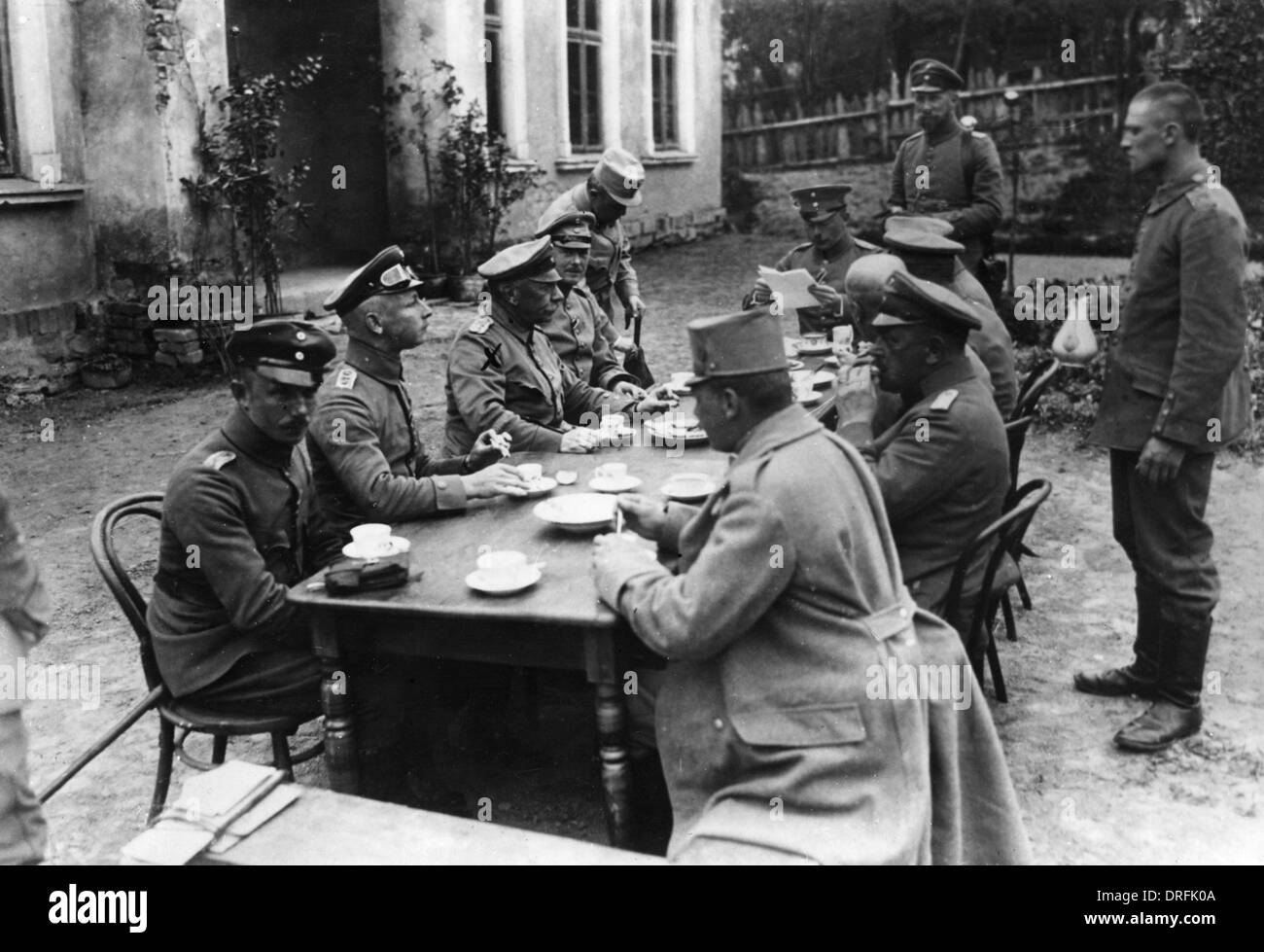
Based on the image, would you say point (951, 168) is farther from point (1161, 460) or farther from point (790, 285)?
point (1161, 460)

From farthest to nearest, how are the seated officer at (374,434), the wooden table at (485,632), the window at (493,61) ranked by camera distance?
the window at (493,61) → the seated officer at (374,434) → the wooden table at (485,632)

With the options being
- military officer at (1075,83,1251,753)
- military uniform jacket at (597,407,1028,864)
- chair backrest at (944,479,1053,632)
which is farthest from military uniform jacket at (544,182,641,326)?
military uniform jacket at (597,407,1028,864)

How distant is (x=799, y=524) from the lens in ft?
8.07

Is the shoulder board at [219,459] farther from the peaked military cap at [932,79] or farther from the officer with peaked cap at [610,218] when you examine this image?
the peaked military cap at [932,79]

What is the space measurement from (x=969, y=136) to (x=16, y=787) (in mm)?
6390

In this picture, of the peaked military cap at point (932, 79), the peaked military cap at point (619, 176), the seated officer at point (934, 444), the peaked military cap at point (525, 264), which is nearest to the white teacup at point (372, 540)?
the seated officer at point (934, 444)

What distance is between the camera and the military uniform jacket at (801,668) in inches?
96.9

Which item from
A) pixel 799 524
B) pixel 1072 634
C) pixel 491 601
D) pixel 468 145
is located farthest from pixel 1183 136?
pixel 468 145

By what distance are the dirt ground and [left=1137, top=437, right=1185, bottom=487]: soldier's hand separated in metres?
0.94

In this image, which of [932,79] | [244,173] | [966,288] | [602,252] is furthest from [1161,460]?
[244,173]

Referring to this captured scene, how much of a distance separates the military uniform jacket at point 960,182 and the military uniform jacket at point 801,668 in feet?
15.7

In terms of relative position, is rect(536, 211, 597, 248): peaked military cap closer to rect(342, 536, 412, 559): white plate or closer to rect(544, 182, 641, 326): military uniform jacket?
rect(544, 182, 641, 326): military uniform jacket

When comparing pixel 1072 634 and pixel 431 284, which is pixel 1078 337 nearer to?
pixel 1072 634
